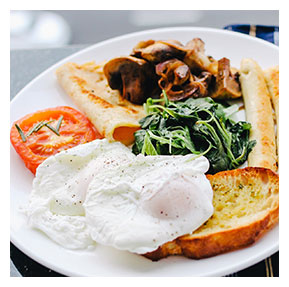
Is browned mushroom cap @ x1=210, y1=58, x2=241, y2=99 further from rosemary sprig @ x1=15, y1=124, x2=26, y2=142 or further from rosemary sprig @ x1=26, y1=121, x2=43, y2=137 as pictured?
rosemary sprig @ x1=15, y1=124, x2=26, y2=142

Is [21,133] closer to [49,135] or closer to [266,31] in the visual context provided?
[49,135]

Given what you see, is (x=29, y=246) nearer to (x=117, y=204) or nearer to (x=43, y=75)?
(x=117, y=204)

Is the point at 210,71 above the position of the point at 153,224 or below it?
above

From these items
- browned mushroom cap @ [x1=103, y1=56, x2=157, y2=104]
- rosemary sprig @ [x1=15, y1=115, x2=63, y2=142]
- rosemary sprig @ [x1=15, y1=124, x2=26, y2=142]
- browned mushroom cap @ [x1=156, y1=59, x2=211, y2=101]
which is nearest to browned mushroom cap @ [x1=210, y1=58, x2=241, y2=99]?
browned mushroom cap @ [x1=156, y1=59, x2=211, y2=101]

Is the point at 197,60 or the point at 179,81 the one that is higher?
the point at 197,60

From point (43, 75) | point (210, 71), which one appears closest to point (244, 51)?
point (210, 71)

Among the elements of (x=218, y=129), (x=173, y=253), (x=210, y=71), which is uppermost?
(x=210, y=71)

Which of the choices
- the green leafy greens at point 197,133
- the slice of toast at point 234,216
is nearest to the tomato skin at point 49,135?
the green leafy greens at point 197,133

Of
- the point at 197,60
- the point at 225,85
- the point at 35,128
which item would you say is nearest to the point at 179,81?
the point at 197,60
